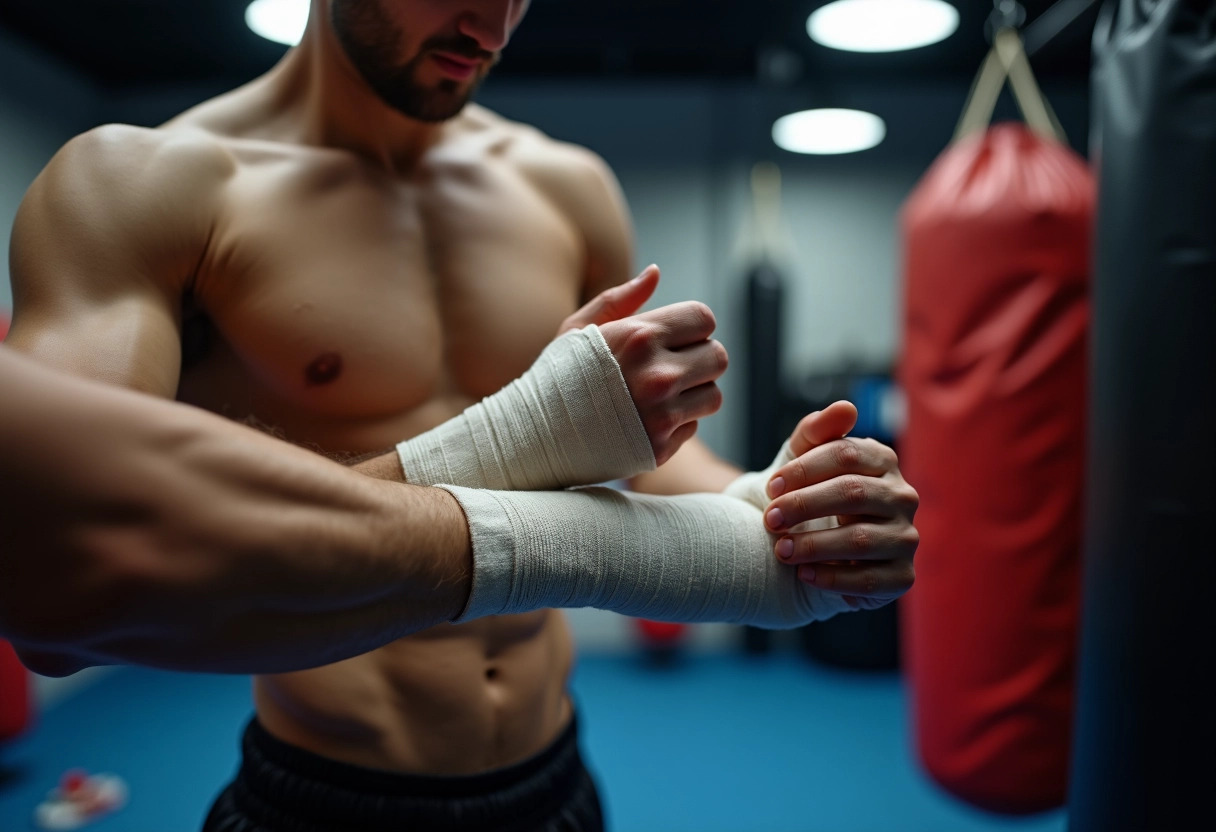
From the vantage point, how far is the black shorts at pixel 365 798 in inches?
34.4

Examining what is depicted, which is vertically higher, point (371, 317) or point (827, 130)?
point (827, 130)

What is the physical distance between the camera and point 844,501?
0.72m

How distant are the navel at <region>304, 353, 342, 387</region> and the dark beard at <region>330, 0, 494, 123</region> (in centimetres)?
28

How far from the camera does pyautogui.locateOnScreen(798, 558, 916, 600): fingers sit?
2.38 ft

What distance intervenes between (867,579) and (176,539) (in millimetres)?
551

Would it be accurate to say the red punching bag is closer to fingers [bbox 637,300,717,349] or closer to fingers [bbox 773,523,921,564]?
fingers [bbox 773,523,921,564]

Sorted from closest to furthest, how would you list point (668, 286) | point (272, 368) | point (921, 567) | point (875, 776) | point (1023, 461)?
point (272, 368), point (1023, 461), point (921, 567), point (875, 776), point (668, 286)

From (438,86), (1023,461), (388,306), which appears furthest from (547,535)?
(1023,461)

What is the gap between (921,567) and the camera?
66.8 inches

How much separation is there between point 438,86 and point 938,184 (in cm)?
125

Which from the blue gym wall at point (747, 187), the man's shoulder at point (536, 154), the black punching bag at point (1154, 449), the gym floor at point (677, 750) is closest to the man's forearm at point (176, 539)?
the man's shoulder at point (536, 154)

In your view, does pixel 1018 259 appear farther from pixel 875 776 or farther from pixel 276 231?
pixel 875 776

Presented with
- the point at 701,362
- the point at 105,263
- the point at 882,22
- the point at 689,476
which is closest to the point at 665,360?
the point at 701,362

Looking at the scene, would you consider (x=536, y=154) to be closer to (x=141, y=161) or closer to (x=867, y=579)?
(x=141, y=161)
